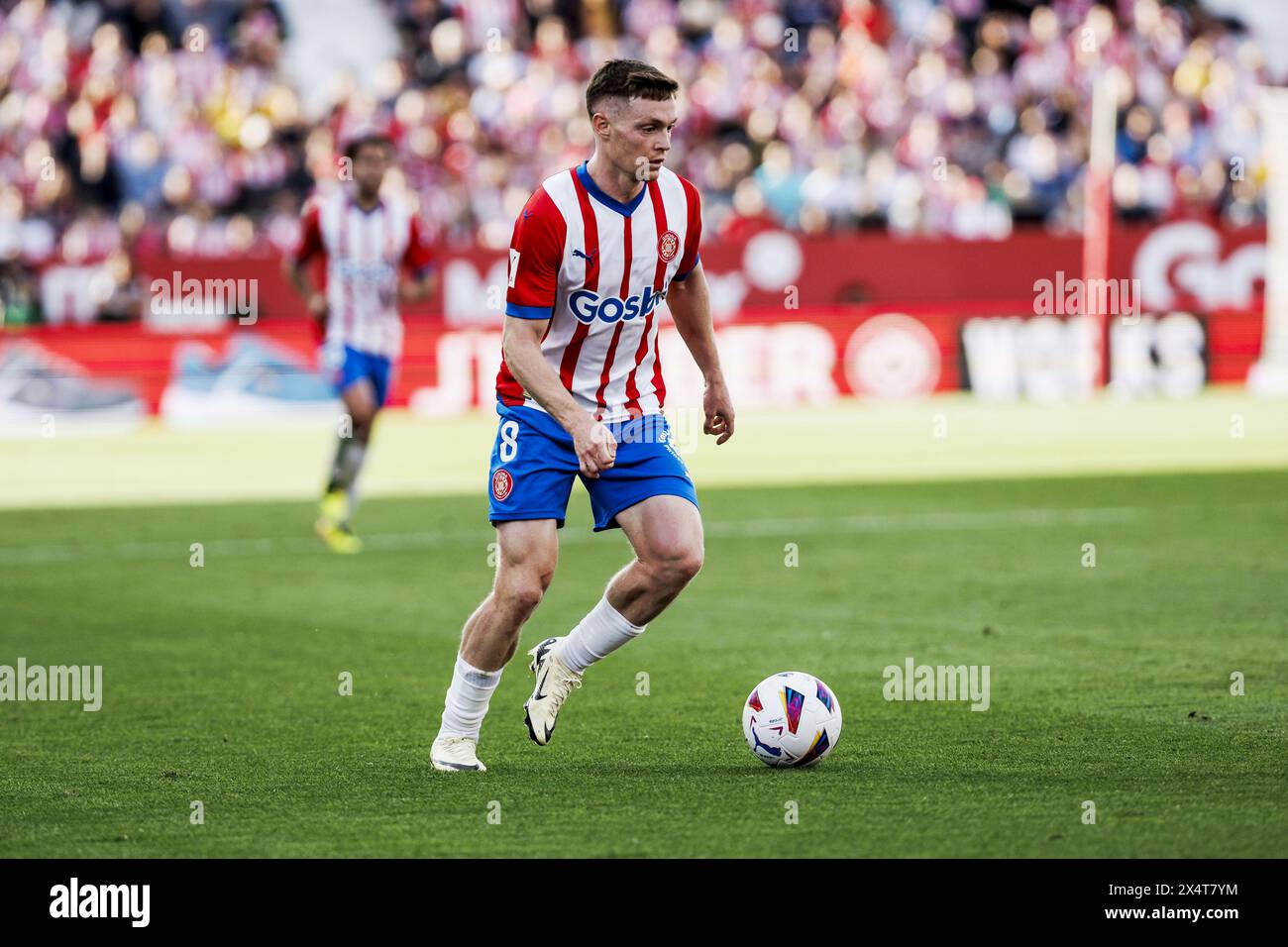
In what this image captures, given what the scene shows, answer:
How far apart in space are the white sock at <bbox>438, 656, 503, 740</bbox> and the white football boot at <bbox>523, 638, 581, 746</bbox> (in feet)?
0.57

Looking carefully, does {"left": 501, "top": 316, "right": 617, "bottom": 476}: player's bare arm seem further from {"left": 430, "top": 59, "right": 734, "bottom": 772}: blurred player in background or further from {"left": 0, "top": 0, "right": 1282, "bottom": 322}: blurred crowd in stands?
{"left": 0, "top": 0, "right": 1282, "bottom": 322}: blurred crowd in stands

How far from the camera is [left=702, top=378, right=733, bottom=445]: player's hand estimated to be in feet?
21.3

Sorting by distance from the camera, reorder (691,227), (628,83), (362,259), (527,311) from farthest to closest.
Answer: (362,259) → (691,227) → (527,311) → (628,83)

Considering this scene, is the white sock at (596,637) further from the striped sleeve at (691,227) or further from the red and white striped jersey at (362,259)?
the red and white striped jersey at (362,259)

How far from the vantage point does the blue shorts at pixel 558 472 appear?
20.3ft

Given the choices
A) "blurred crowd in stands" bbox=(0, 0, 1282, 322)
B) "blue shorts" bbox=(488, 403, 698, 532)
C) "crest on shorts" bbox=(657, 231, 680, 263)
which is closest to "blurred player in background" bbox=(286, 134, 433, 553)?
"blue shorts" bbox=(488, 403, 698, 532)

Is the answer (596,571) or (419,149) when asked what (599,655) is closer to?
(596,571)

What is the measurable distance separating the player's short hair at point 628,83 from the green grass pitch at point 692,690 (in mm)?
2063

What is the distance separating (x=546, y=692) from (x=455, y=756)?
39 cm

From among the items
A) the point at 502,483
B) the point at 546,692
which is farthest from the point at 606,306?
the point at 546,692

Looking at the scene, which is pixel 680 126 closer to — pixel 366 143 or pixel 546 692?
pixel 366 143

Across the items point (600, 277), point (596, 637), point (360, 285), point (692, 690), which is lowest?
point (692, 690)

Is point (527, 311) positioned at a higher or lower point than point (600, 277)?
lower

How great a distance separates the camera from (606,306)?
627 centimetres
